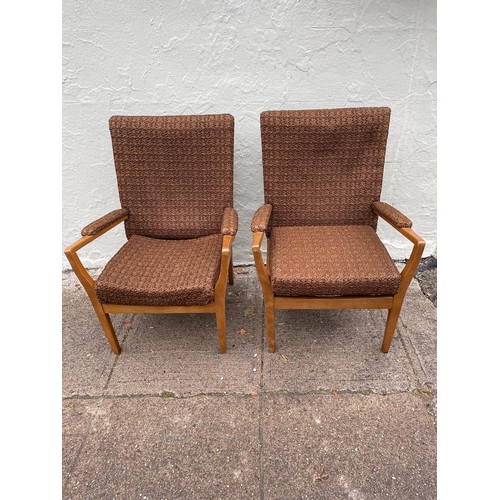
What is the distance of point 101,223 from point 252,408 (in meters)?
1.21

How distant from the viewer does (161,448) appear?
1407 millimetres

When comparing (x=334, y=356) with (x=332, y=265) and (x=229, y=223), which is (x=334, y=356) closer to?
(x=332, y=265)

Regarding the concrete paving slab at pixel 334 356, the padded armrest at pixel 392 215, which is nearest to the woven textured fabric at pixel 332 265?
the padded armrest at pixel 392 215

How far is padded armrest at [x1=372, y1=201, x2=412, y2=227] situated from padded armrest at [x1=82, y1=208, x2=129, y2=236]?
1.48m

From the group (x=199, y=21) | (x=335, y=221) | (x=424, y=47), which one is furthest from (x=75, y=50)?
(x=424, y=47)

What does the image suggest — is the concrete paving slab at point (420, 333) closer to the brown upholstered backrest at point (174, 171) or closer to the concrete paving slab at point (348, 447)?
the concrete paving slab at point (348, 447)

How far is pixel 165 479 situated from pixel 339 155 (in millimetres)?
1781

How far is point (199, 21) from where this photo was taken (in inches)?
71.4

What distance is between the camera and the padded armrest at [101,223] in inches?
64.2

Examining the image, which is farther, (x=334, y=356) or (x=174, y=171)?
(x=174, y=171)

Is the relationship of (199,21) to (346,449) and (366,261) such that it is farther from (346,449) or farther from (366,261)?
(346,449)

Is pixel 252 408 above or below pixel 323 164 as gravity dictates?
below

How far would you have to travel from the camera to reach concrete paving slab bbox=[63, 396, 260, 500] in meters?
1.28

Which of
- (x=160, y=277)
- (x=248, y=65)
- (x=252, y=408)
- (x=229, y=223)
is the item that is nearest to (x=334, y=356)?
(x=252, y=408)
